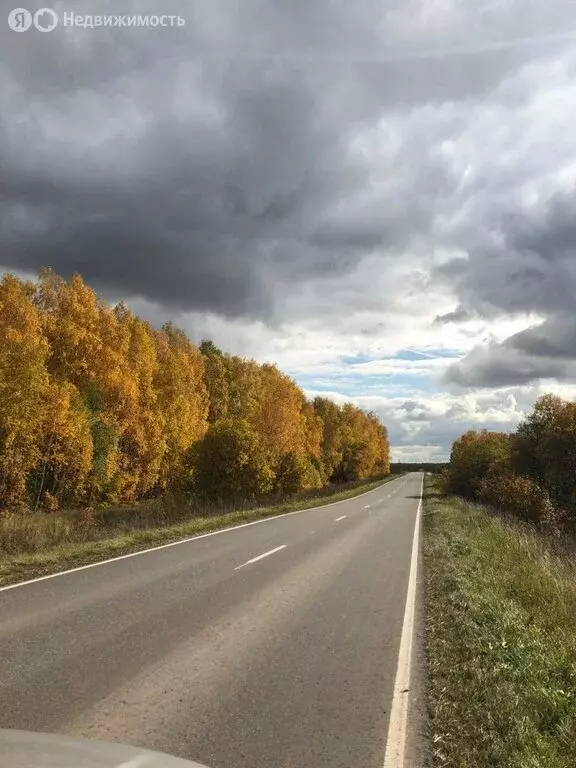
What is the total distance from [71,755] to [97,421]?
3441 centimetres

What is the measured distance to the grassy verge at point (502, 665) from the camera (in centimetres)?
435

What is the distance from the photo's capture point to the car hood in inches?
106

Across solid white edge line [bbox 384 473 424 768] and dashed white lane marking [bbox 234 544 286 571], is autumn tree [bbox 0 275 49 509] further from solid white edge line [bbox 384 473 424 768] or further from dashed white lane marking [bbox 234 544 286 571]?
solid white edge line [bbox 384 473 424 768]

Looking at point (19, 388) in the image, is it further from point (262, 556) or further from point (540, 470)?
point (540, 470)

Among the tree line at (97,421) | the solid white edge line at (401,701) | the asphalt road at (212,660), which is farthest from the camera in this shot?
the tree line at (97,421)

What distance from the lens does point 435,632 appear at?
7859 millimetres

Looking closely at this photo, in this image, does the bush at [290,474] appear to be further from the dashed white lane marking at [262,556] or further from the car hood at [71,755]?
the car hood at [71,755]

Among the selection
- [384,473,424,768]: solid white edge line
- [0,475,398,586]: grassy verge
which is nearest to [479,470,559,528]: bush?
[0,475,398,586]: grassy verge

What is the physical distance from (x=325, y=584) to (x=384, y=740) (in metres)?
6.50

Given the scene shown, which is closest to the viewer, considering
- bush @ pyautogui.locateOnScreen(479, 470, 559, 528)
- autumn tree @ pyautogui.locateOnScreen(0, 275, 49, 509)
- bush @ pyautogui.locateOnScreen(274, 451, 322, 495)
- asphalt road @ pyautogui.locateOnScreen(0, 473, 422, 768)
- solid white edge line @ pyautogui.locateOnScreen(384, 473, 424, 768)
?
solid white edge line @ pyautogui.locateOnScreen(384, 473, 424, 768)

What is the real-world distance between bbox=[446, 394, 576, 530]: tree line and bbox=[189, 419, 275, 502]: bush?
45.0 feet

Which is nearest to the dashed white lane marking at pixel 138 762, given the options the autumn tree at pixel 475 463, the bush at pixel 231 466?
the bush at pixel 231 466

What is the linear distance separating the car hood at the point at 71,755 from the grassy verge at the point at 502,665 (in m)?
2.35

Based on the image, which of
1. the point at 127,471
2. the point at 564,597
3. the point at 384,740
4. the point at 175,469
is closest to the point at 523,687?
the point at 384,740
